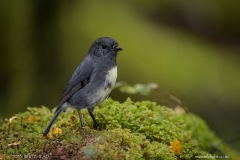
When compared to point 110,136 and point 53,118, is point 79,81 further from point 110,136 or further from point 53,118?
point 110,136

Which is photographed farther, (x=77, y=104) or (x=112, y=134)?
(x=77, y=104)

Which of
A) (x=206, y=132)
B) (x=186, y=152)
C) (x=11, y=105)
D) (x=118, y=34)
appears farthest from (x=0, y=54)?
(x=186, y=152)

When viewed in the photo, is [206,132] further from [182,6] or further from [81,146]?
[182,6]

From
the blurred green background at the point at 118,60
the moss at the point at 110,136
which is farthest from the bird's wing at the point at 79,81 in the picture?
the blurred green background at the point at 118,60

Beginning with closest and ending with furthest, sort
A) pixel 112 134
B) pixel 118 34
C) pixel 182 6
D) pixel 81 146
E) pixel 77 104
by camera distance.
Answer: pixel 81 146, pixel 112 134, pixel 77 104, pixel 118 34, pixel 182 6

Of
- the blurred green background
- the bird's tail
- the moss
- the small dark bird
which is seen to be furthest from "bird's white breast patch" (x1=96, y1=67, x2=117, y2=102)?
the blurred green background

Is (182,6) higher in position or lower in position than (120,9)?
higher

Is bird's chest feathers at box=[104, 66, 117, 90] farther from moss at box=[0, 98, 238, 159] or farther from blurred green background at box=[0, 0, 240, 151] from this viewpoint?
blurred green background at box=[0, 0, 240, 151]
